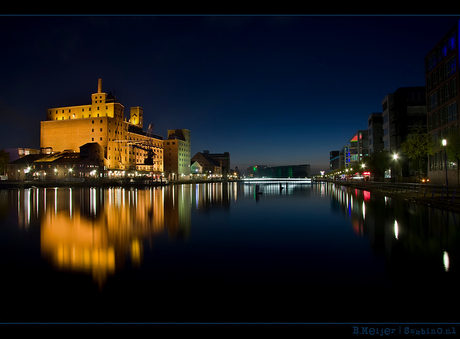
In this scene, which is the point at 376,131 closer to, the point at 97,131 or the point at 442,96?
the point at 442,96

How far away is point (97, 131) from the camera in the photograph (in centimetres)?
10456

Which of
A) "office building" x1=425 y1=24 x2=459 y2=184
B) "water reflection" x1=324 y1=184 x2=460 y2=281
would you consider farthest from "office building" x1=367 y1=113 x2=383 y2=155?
"water reflection" x1=324 y1=184 x2=460 y2=281

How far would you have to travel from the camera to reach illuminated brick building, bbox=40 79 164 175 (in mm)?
104125

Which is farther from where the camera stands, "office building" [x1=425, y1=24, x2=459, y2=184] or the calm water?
"office building" [x1=425, y1=24, x2=459, y2=184]

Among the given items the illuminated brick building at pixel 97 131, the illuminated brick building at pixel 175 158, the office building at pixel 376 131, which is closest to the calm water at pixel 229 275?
the office building at pixel 376 131

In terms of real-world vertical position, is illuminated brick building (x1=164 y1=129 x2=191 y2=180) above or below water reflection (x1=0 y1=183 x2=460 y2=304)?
above

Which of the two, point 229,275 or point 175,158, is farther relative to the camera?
point 175,158

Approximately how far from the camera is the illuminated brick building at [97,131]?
104 metres

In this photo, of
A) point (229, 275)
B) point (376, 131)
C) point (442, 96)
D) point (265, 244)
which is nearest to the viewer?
point (229, 275)

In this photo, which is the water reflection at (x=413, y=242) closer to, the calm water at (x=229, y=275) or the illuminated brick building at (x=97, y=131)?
the calm water at (x=229, y=275)

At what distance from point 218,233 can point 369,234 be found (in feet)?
18.9

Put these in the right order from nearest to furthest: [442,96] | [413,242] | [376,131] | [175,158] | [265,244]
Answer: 1. [413,242]
2. [265,244]
3. [442,96]
4. [376,131]
5. [175,158]

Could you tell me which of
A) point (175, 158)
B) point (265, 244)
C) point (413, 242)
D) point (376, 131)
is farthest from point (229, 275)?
point (175, 158)

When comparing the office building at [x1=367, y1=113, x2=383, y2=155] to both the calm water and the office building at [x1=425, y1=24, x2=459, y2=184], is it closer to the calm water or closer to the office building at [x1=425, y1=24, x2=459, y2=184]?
the office building at [x1=425, y1=24, x2=459, y2=184]
